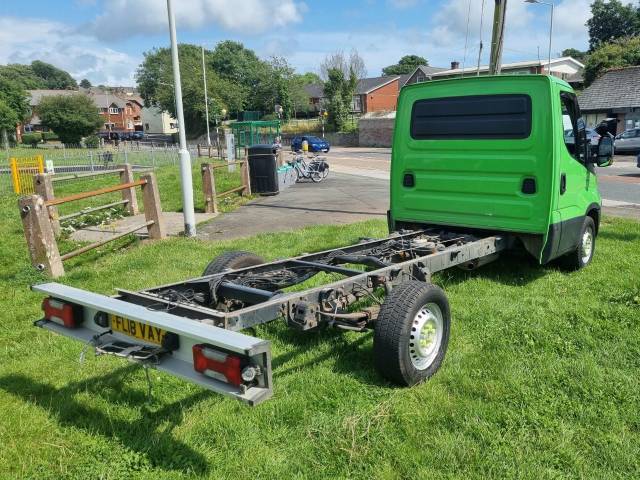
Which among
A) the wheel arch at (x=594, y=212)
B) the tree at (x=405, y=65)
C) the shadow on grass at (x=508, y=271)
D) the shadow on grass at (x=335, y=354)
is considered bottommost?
the shadow on grass at (x=508, y=271)

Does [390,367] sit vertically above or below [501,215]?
below

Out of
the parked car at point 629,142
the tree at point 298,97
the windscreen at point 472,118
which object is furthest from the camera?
the tree at point 298,97

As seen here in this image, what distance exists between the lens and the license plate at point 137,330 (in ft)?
9.80

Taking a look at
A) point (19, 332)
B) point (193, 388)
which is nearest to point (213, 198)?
point (19, 332)

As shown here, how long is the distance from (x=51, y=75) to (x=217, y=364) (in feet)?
643

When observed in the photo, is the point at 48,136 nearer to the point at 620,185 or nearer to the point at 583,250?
the point at 620,185

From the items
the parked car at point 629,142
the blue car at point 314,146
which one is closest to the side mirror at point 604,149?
the parked car at point 629,142

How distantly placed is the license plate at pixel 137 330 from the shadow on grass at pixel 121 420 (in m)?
0.62

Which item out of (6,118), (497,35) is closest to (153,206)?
(497,35)

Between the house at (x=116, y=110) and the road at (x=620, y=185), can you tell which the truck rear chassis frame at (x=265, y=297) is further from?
the house at (x=116, y=110)

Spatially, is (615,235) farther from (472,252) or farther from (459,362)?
(459,362)

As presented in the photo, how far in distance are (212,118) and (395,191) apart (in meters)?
57.8

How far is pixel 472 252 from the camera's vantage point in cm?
535

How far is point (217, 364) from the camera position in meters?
2.68
